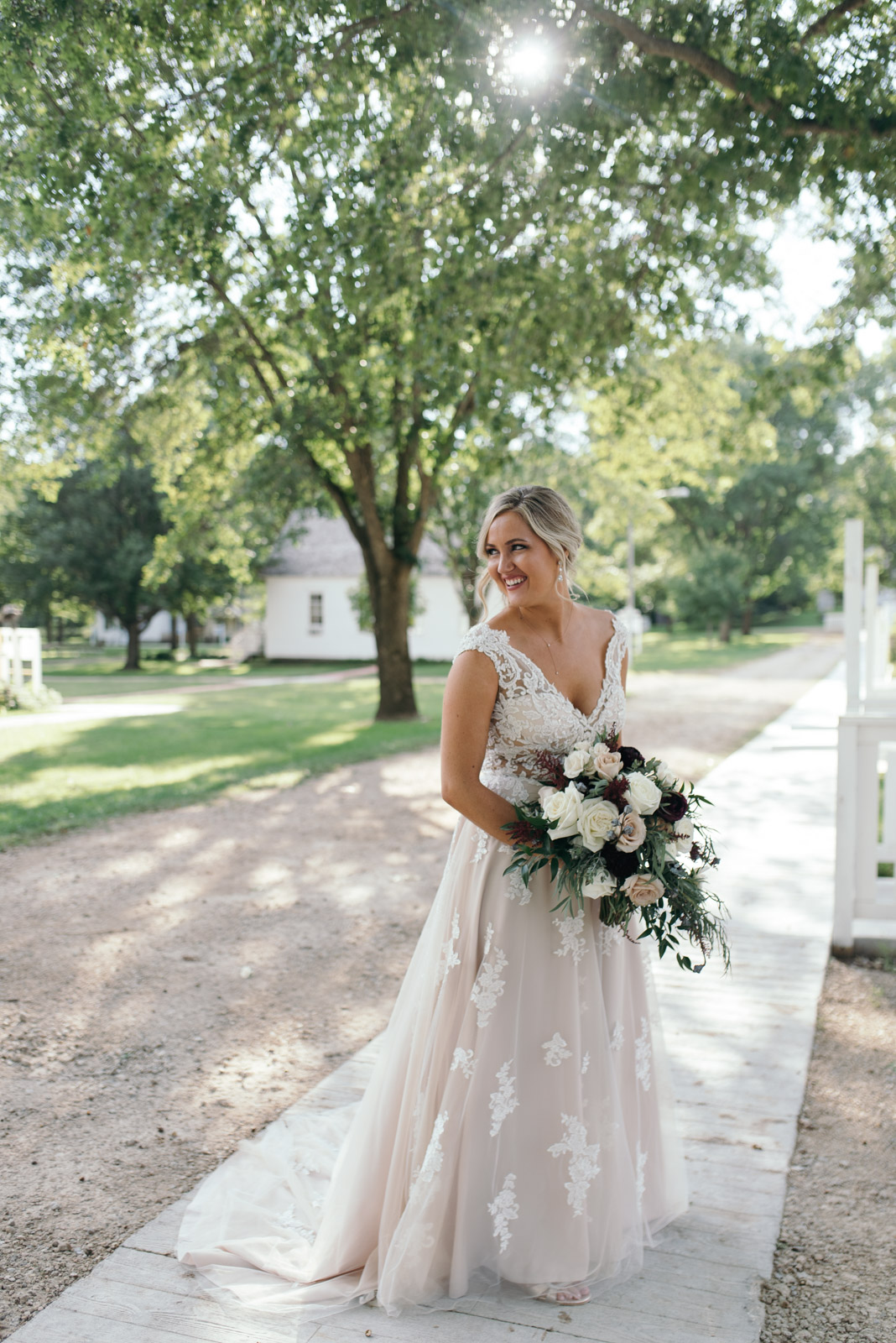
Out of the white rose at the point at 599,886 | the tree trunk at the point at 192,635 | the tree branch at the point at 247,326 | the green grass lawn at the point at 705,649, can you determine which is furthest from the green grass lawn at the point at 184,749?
the tree trunk at the point at 192,635

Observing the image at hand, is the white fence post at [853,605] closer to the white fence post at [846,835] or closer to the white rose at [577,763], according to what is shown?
the white fence post at [846,835]

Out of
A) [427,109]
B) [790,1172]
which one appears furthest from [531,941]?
[427,109]

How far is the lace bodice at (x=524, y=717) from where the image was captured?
2.96 metres

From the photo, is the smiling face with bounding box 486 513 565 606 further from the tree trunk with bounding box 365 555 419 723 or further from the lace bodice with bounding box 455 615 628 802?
the tree trunk with bounding box 365 555 419 723

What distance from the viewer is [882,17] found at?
784 centimetres

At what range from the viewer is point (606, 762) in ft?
9.20

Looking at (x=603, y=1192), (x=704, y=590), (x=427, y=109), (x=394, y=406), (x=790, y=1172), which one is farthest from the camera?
(x=704, y=590)

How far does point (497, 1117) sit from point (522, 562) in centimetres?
162

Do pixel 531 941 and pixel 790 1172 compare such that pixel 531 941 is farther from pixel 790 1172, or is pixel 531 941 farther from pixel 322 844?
pixel 322 844

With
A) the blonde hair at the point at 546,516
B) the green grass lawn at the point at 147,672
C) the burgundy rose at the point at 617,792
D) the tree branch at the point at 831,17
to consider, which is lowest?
the green grass lawn at the point at 147,672

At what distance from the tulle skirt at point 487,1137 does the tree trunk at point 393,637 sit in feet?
47.4

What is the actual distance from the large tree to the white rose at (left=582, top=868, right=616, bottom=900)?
255 inches

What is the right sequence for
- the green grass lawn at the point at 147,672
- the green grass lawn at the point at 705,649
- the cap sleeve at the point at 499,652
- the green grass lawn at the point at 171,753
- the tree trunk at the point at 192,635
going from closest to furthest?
the cap sleeve at the point at 499,652
the green grass lawn at the point at 171,753
the green grass lawn at the point at 147,672
the green grass lawn at the point at 705,649
the tree trunk at the point at 192,635

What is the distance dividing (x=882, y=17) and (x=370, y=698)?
18023mm
